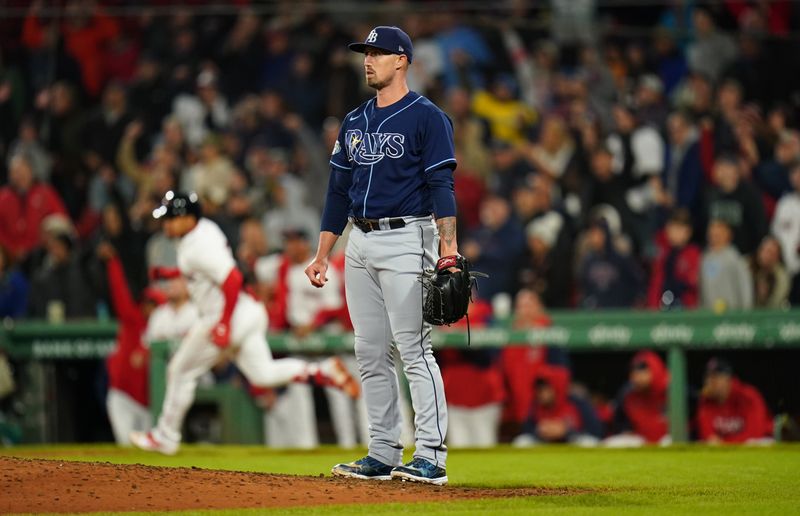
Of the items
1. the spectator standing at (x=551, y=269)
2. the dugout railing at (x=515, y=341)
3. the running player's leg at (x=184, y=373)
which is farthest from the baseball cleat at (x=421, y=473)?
the spectator standing at (x=551, y=269)

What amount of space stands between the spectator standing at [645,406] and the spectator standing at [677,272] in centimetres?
99

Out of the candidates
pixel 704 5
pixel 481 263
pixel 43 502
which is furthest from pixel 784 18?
pixel 43 502

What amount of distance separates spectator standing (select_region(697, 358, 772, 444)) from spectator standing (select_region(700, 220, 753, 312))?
947mm

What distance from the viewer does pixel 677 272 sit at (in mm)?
11320

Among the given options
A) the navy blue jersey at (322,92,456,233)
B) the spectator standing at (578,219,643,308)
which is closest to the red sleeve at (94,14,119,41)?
the spectator standing at (578,219,643,308)

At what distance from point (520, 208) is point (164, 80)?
4.79 metres

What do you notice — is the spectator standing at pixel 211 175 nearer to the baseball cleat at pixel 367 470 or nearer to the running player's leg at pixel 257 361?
the running player's leg at pixel 257 361

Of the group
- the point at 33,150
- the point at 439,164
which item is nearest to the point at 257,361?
the point at 439,164

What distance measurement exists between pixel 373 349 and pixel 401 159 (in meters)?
0.85

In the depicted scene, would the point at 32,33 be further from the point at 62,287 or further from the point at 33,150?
the point at 62,287

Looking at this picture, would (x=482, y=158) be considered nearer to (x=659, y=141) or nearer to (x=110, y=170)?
(x=659, y=141)

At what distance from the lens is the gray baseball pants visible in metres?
5.55

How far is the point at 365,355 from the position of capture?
5723 mm

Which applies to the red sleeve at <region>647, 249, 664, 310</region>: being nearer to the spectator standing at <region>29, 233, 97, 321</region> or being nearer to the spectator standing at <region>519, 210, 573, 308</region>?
the spectator standing at <region>519, 210, 573, 308</region>
